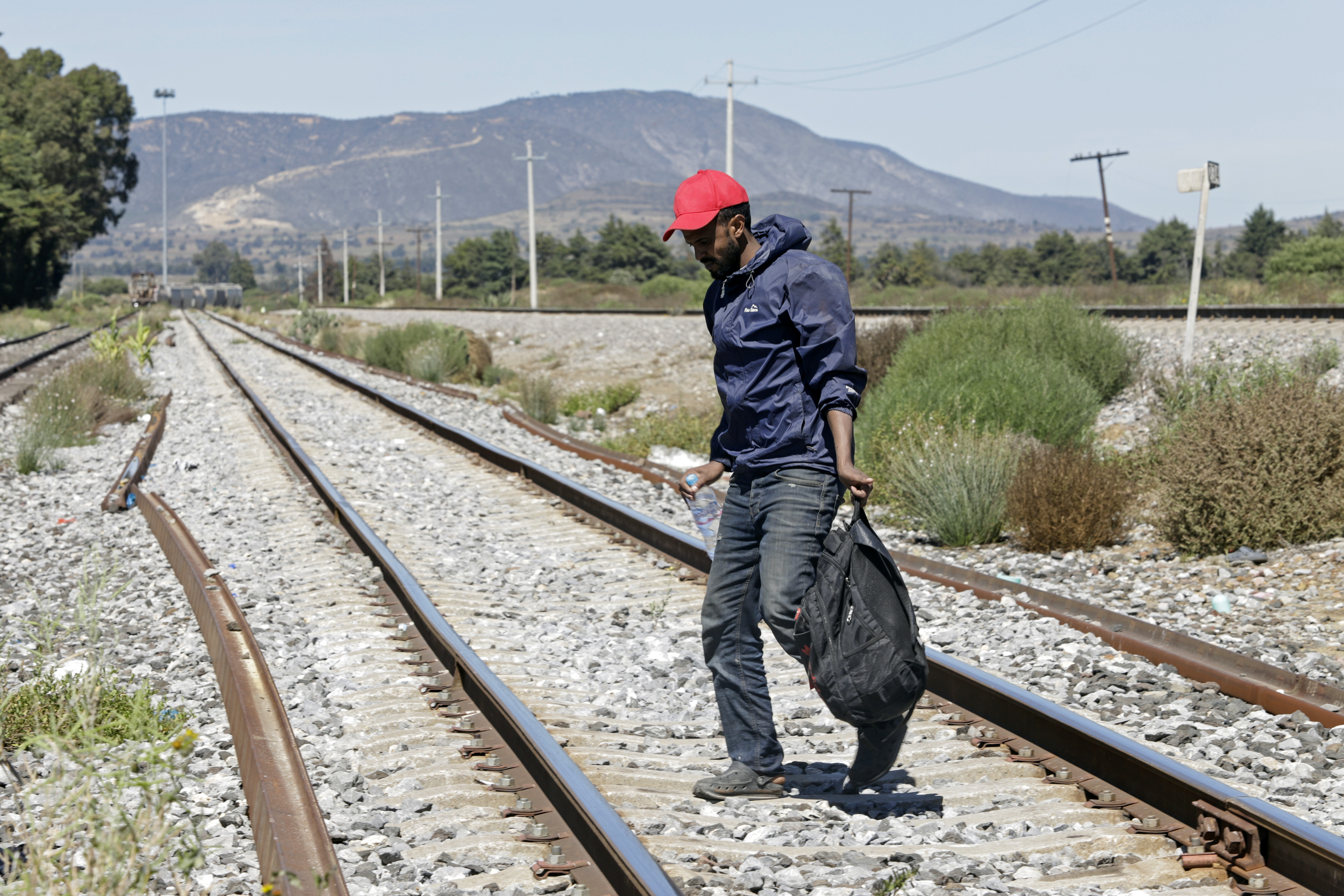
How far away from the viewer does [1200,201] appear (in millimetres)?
14688

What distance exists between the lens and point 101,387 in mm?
19516

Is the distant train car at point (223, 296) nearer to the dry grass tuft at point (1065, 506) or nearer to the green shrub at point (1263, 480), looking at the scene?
the dry grass tuft at point (1065, 506)

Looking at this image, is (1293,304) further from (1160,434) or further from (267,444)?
(267,444)

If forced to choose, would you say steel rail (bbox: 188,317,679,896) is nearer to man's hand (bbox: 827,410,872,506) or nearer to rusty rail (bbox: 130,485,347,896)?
rusty rail (bbox: 130,485,347,896)

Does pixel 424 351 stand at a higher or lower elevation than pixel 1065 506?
higher

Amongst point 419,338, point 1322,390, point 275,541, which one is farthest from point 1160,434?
point 419,338

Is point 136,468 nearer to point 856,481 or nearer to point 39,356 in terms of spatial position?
point 856,481

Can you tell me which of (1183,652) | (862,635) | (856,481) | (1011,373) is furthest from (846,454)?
(1011,373)

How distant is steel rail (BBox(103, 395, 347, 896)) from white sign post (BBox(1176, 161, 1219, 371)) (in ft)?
37.5

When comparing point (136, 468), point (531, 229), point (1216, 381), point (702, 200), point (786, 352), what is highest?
point (531, 229)

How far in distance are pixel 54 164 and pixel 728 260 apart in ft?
306

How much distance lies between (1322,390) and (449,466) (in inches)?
315

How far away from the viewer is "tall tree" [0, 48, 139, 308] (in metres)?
66.4

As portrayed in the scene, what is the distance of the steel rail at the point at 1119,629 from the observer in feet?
16.1
